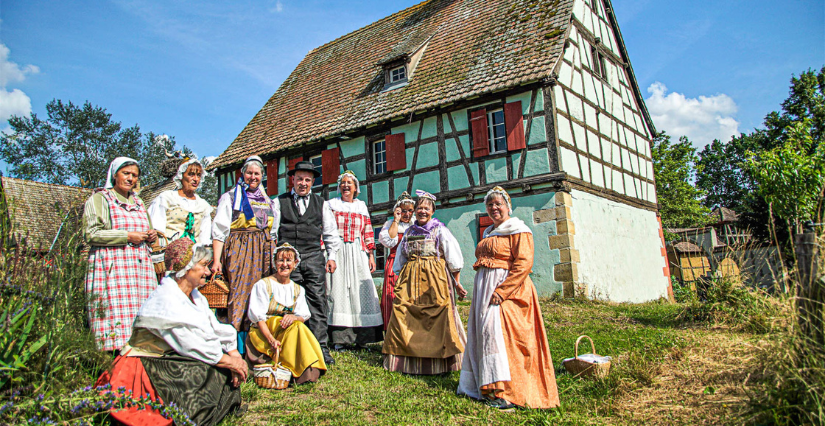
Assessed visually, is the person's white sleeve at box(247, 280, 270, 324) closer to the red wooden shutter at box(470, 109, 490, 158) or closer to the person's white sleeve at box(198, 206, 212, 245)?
the person's white sleeve at box(198, 206, 212, 245)

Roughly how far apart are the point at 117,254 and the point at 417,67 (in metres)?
11.5

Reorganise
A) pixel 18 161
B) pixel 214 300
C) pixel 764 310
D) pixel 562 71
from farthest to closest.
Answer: pixel 18 161, pixel 562 71, pixel 214 300, pixel 764 310

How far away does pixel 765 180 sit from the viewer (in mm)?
13281

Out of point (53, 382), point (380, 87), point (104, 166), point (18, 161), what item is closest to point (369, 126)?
point (380, 87)

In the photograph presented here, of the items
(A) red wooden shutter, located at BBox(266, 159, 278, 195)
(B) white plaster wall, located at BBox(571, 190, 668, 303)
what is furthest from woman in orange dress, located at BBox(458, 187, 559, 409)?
(A) red wooden shutter, located at BBox(266, 159, 278, 195)

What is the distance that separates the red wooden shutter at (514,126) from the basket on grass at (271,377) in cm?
847

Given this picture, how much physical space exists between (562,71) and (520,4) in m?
2.88

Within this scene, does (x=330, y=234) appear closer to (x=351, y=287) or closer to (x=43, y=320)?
(x=351, y=287)

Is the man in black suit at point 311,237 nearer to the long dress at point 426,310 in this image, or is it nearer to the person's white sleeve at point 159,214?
the long dress at point 426,310

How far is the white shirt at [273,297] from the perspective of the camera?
4312 mm

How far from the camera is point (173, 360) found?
113 inches

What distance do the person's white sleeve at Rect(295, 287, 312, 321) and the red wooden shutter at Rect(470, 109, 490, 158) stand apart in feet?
25.9

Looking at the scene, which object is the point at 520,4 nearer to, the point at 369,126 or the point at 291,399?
the point at 369,126

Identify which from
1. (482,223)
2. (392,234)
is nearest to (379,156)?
(482,223)
